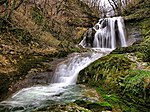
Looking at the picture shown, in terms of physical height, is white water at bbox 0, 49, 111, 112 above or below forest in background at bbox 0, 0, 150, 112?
below

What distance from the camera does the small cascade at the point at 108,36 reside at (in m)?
17.8

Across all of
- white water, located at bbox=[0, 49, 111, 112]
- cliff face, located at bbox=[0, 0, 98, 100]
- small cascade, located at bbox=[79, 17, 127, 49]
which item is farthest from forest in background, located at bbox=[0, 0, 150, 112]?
small cascade, located at bbox=[79, 17, 127, 49]

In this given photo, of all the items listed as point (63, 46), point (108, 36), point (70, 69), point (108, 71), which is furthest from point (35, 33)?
point (108, 71)

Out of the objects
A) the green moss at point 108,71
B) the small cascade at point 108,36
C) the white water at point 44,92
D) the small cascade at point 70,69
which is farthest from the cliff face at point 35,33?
the green moss at point 108,71

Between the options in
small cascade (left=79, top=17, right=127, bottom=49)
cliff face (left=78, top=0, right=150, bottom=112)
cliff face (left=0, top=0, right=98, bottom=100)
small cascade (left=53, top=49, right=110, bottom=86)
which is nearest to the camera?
cliff face (left=78, top=0, right=150, bottom=112)

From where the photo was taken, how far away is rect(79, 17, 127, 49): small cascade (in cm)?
1784

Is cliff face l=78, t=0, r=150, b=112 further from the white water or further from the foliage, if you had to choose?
the white water

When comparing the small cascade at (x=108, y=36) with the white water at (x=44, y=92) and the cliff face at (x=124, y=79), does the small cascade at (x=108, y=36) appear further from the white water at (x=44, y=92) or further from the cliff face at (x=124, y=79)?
the cliff face at (x=124, y=79)

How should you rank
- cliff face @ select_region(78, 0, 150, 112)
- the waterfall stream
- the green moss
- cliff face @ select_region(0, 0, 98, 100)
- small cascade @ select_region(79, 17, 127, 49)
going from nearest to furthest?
1. cliff face @ select_region(78, 0, 150, 112)
2. the waterfall stream
3. the green moss
4. cliff face @ select_region(0, 0, 98, 100)
5. small cascade @ select_region(79, 17, 127, 49)

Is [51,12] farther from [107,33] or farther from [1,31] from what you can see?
[1,31]

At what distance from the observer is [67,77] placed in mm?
10086

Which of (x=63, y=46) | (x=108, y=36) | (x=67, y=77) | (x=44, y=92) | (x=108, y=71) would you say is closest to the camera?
(x=108, y=71)

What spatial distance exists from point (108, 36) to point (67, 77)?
9106mm

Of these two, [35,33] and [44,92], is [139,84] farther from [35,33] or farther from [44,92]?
[35,33]
